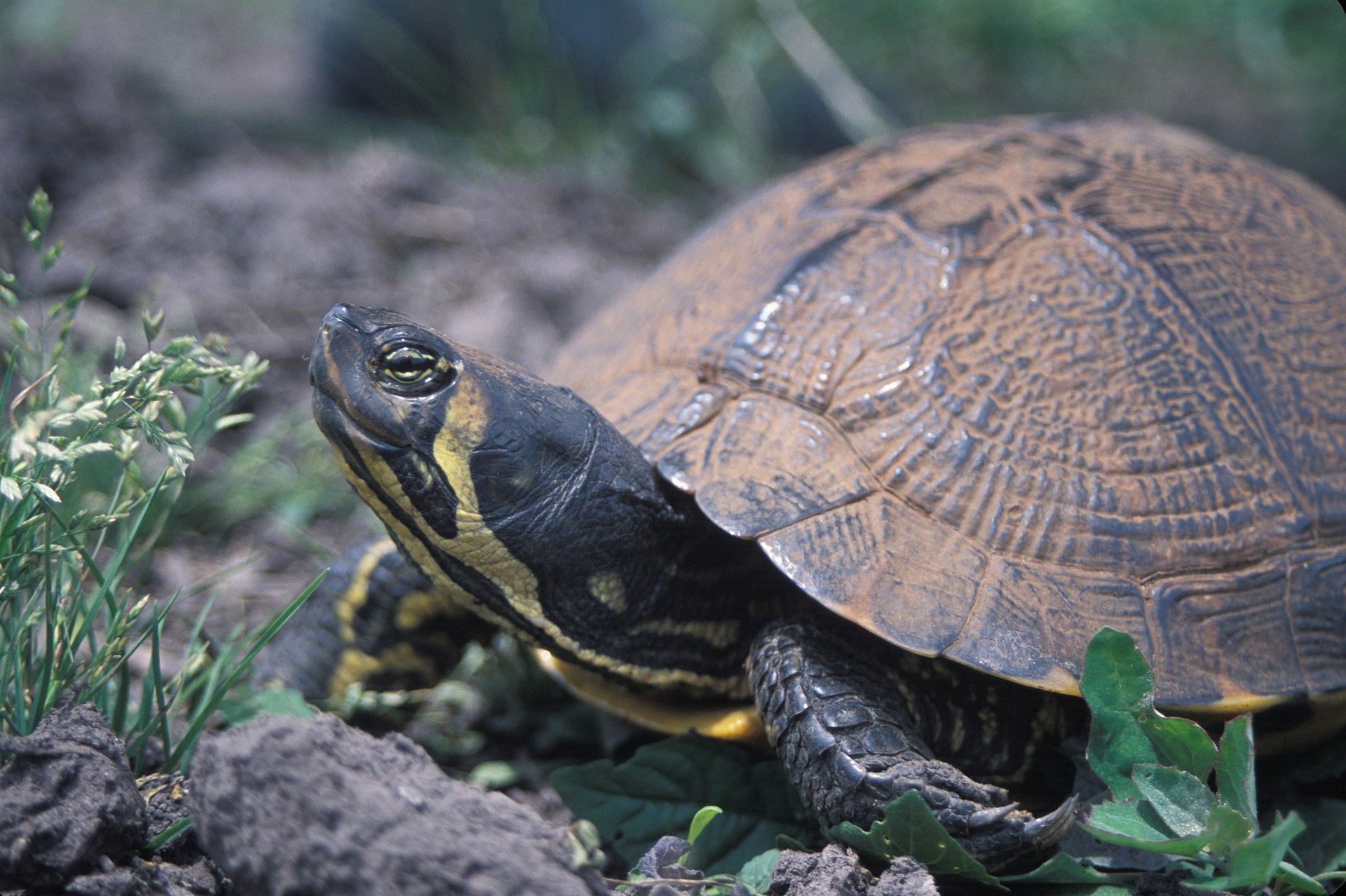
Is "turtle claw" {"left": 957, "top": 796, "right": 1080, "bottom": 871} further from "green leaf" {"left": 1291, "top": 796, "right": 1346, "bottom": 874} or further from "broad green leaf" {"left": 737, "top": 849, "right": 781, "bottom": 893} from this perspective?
"green leaf" {"left": 1291, "top": 796, "right": 1346, "bottom": 874}

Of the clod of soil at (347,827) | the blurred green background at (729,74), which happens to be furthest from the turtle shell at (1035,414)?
the blurred green background at (729,74)

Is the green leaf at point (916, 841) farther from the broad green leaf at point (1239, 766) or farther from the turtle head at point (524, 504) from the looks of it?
the turtle head at point (524, 504)

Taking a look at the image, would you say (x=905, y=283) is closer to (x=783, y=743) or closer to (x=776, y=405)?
(x=776, y=405)

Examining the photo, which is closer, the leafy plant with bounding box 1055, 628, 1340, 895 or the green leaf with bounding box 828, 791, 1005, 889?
the leafy plant with bounding box 1055, 628, 1340, 895

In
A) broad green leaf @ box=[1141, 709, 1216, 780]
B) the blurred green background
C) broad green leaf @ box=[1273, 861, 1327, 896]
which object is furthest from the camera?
the blurred green background

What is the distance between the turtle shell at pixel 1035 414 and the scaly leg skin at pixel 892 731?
0.16 m

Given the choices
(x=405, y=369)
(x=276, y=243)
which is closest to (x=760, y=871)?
(x=405, y=369)

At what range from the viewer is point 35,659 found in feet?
6.16

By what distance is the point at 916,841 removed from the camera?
1.72 metres

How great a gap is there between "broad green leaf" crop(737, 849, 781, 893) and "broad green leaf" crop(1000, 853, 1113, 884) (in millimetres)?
399

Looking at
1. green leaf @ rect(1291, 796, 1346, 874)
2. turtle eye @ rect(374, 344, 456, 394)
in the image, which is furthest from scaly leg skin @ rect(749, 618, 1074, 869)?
turtle eye @ rect(374, 344, 456, 394)

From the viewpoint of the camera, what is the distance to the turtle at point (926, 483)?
6.16 feet

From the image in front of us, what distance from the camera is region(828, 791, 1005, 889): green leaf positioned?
1681mm

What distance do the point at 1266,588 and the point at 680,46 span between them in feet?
14.1
